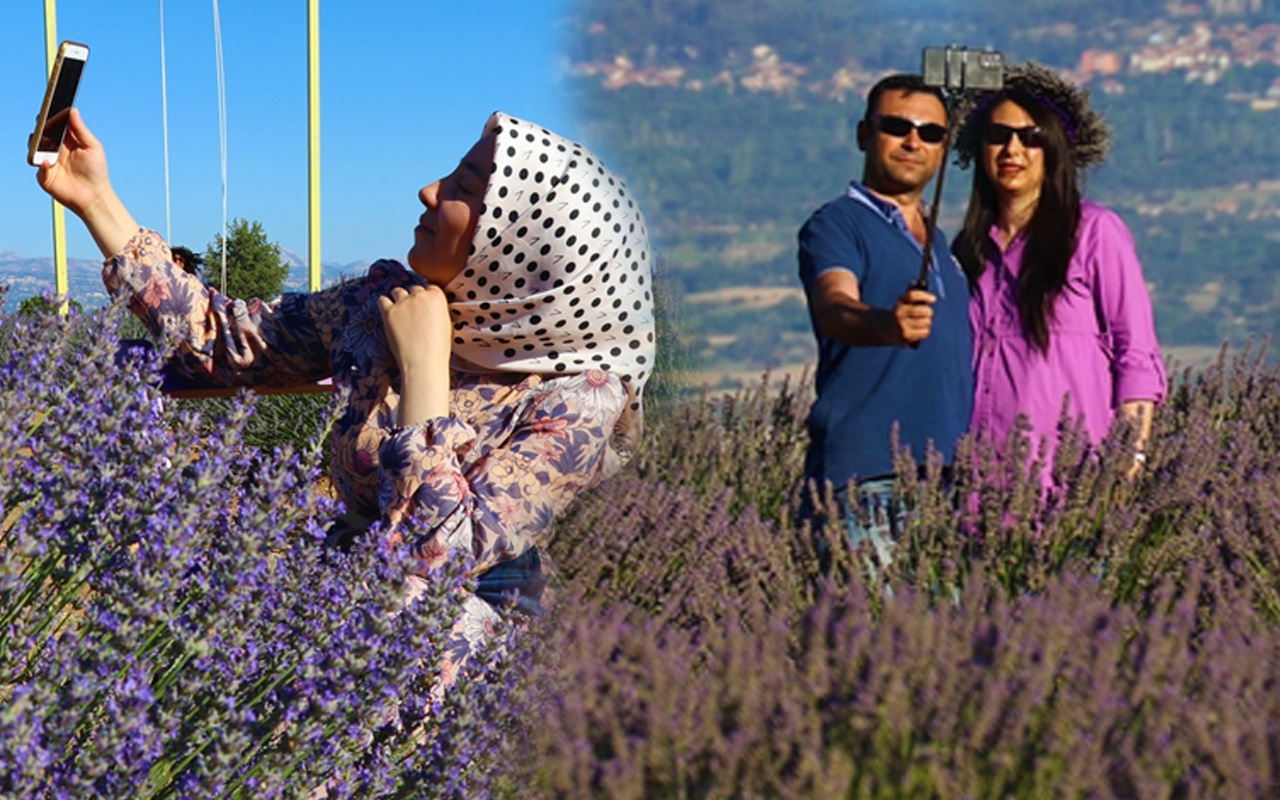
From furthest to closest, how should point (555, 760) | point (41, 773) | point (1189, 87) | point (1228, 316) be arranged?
point (1189, 87), point (1228, 316), point (555, 760), point (41, 773)

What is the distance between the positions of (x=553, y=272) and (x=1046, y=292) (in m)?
1.18

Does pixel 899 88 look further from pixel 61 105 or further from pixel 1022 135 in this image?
pixel 61 105

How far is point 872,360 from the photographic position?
240 centimetres

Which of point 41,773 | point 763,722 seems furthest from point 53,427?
point 763,722

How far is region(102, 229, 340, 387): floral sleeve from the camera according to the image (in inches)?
87.3

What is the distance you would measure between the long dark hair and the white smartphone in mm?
1653

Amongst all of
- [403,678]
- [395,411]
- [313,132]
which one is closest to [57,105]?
[395,411]

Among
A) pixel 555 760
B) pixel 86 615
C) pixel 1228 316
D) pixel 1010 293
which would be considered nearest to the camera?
pixel 86 615

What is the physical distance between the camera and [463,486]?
174 centimetres

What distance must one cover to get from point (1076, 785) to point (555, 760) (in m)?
0.52

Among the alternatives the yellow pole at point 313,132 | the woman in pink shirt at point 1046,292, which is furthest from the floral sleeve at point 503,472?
the yellow pole at point 313,132

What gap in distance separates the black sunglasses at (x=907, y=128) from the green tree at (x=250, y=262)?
25.8 metres

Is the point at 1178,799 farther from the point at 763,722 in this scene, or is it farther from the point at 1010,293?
the point at 1010,293

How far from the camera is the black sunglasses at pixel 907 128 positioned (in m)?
2.49
